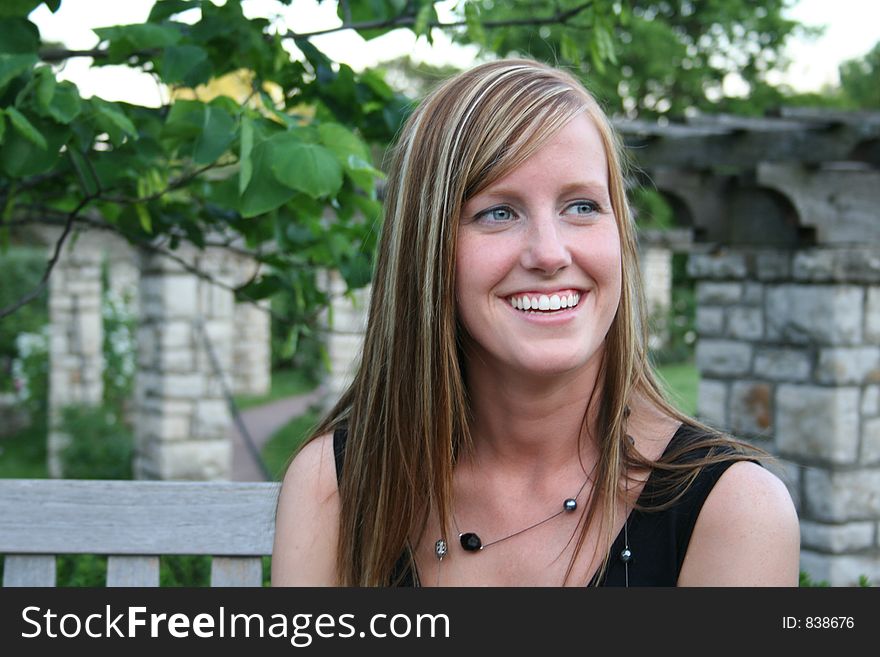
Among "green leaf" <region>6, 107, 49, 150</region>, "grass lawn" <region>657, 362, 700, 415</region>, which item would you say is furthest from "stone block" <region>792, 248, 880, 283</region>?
"grass lawn" <region>657, 362, 700, 415</region>

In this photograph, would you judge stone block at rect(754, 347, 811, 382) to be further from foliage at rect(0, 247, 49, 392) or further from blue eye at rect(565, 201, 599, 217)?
foliage at rect(0, 247, 49, 392)

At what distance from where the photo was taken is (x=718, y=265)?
6.52m

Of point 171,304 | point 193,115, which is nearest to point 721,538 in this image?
point 193,115

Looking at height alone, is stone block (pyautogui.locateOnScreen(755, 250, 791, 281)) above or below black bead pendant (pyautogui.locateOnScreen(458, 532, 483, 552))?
above

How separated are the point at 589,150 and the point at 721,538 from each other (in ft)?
2.22

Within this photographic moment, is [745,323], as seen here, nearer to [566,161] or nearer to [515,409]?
[515,409]

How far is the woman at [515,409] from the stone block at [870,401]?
14.1 ft

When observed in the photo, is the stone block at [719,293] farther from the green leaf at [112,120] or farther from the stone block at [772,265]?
the green leaf at [112,120]

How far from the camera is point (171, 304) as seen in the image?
7711 millimetres

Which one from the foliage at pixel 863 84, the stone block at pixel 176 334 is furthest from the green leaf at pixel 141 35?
the foliage at pixel 863 84

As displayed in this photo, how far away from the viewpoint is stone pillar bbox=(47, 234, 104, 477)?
1035 centimetres

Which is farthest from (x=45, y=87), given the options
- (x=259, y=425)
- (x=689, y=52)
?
(x=689, y=52)

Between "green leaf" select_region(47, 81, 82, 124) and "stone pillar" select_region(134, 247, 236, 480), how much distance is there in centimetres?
565

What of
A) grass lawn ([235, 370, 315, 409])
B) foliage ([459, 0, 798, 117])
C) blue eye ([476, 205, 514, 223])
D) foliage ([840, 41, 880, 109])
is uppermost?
foliage ([840, 41, 880, 109])
